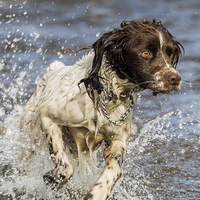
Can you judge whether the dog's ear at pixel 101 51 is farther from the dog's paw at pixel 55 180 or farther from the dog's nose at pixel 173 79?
the dog's paw at pixel 55 180

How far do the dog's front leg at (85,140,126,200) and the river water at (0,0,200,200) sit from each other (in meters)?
0.63

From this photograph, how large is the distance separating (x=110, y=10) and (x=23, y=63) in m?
3.26

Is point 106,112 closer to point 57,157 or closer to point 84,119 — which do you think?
point 84,119

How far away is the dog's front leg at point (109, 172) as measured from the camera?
9.62 feet

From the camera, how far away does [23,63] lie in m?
8.05

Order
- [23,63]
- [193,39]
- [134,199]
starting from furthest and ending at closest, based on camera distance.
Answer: [193,39]
[23,63]
[134,199]

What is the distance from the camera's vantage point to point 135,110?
6715 mm

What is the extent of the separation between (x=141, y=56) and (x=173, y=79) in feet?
0.98

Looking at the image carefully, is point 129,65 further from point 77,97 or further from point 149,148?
point 149,148

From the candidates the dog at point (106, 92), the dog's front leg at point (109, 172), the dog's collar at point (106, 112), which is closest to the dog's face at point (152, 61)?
the dog at point (106, 92)

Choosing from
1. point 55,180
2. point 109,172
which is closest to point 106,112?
point 109,172

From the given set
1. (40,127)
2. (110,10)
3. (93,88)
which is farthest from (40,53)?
(93,88)

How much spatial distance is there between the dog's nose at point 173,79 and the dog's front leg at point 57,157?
1071 millimetres

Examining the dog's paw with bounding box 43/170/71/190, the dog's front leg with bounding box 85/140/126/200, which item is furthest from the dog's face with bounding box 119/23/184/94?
the dog's paw with bounding box 43/170/71/190
